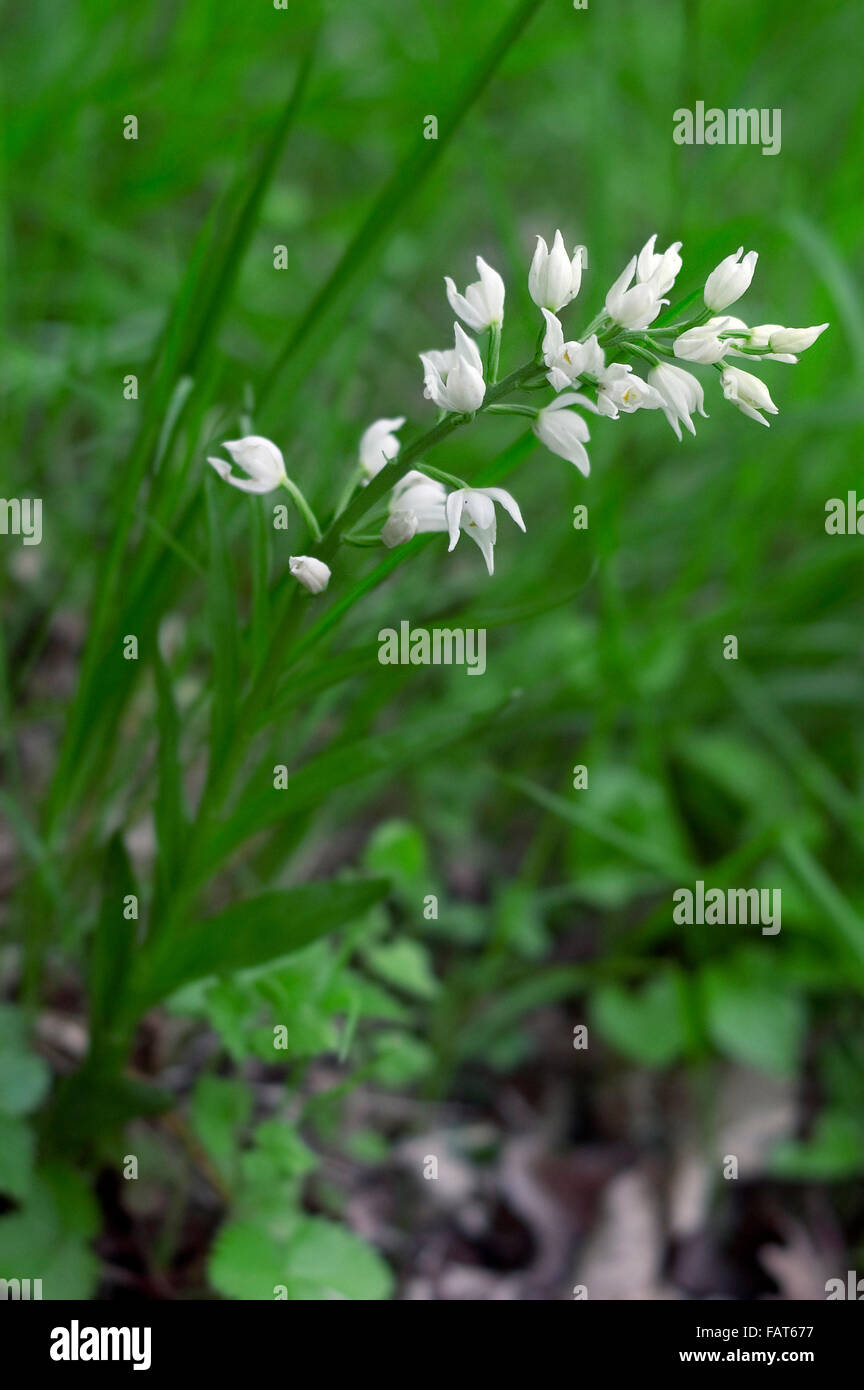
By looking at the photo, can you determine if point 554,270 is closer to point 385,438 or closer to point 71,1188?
point 385,438

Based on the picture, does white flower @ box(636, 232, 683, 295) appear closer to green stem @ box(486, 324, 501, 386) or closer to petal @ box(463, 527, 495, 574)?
green stem @ box(486, 324, 501, 386)

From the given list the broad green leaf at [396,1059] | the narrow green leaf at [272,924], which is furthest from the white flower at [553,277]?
the broad green leaf at [396,1059]

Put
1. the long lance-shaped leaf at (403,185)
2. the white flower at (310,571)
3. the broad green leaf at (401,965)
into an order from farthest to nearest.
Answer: the broad green leaf at (401,965) < the long lance-shaped leaf at (403,185) < the white flower at (310,571)

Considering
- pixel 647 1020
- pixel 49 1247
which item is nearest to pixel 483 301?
pixel 49 1247

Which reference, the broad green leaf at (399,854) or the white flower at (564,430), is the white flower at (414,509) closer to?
the white flower at (564,430)

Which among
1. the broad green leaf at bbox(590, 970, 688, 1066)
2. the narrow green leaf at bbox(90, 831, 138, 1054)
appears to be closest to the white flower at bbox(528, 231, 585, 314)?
the narrow green leaf at bbox(90, 831, 138, 1054)

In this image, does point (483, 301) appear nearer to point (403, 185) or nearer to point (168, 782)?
point (403, 185)
